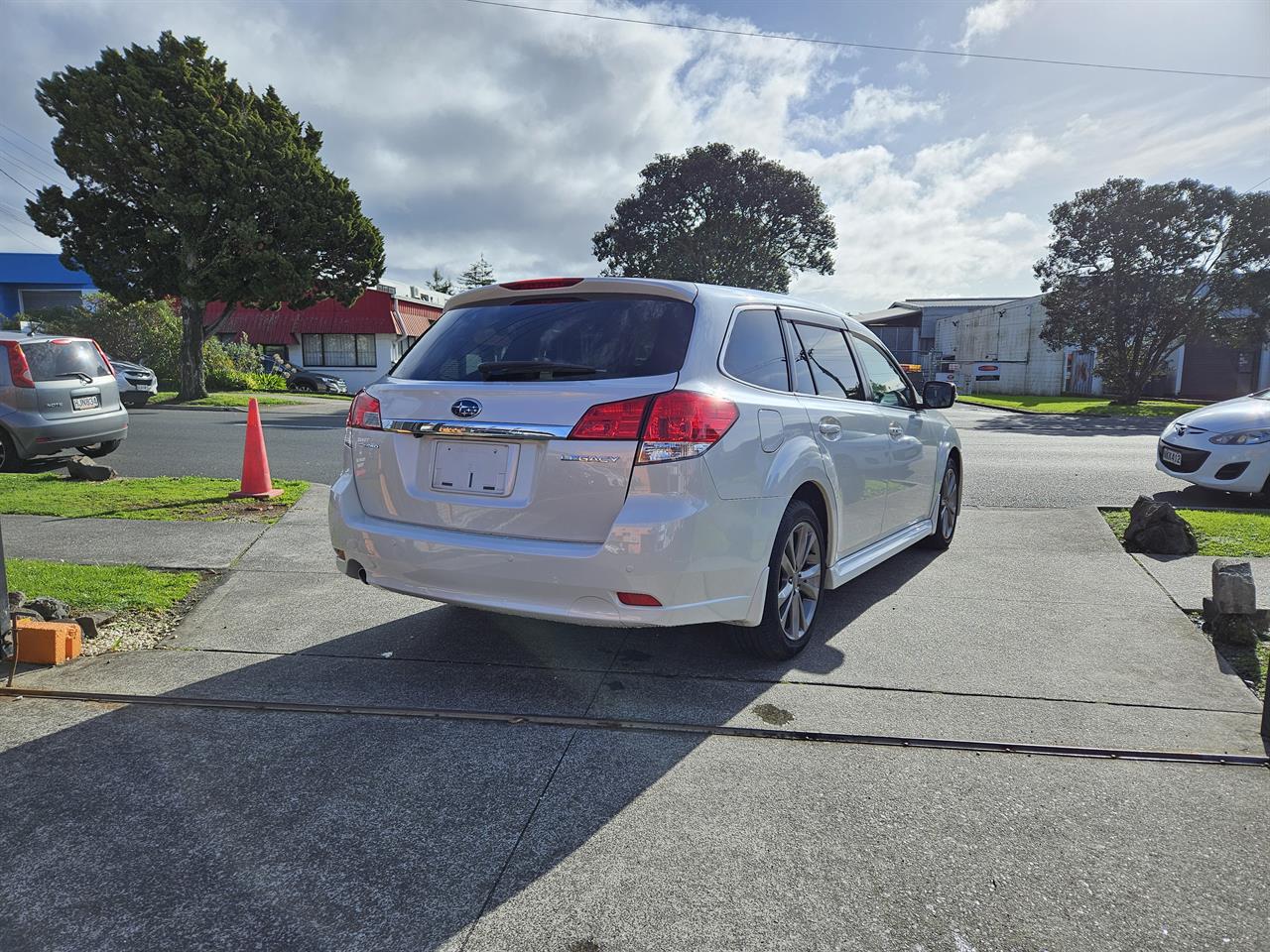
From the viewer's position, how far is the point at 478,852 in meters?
2.44

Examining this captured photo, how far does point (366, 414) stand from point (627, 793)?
2.07 metres

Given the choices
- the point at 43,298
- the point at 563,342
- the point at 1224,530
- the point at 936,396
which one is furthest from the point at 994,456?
the point at 43,298

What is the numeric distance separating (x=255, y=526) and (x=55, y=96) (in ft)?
74.6

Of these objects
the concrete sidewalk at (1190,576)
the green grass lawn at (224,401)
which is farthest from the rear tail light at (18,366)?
the green grass lawn at (224,401)

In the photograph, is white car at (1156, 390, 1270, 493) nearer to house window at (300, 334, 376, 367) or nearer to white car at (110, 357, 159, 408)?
white car at (110, 357, 159, 408)

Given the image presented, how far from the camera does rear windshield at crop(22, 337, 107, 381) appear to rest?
9.36 m

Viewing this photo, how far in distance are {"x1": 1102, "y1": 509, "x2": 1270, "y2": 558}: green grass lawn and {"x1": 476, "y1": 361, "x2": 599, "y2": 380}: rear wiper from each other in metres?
5.20

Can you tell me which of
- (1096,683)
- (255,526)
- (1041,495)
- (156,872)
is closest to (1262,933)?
(1096,683)

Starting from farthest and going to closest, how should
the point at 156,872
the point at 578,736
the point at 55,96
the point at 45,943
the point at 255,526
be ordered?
1. the point at 55,96
2. the point at 255,526
3. the point at 578,736
4. the point at 156,872
5. the point at 45,943

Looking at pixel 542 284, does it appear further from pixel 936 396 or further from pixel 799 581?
pixel 936 396

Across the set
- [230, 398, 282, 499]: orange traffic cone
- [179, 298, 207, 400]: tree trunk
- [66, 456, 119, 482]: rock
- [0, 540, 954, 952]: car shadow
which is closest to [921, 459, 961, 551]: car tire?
[0, 540, 954, 952]: car shadow

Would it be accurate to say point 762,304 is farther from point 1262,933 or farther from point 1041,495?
point 1041,495

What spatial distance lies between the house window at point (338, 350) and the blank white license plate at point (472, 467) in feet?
120

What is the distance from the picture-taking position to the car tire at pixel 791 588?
368 cm
